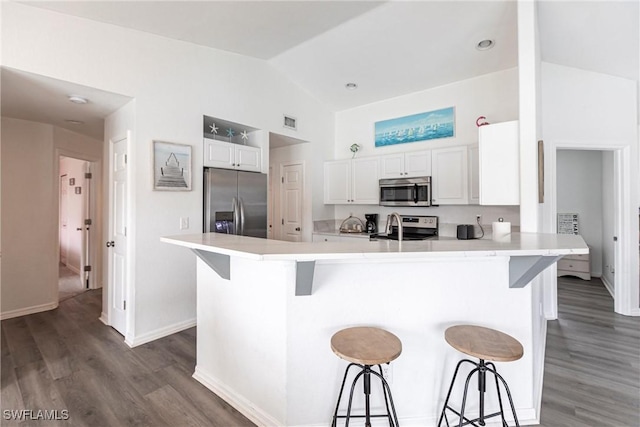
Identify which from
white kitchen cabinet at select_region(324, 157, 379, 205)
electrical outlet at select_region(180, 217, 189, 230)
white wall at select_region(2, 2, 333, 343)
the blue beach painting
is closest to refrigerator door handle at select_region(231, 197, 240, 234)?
white wall at select_region(2, 2, 333, 343)

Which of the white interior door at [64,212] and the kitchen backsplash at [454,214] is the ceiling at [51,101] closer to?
the white interior door at [64,212]

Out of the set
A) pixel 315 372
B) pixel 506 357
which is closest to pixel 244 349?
pixel 315 372

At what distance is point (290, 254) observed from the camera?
133 cm

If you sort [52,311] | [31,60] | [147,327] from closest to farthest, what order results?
[31,60], [147,327], [52,311]

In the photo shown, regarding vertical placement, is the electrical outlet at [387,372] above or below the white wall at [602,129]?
below

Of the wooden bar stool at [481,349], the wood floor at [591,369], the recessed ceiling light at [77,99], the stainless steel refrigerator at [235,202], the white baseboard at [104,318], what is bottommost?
the wood floor at [591,369]

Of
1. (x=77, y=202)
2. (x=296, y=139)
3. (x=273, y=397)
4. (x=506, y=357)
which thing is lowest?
(x=273, y=397)

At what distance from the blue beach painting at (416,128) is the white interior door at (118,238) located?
3.35 metres

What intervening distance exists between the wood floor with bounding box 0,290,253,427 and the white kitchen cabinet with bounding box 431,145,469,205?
10.5 ft

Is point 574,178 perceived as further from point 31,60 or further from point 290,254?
point 31,60

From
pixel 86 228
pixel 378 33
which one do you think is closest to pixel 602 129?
pixel 378 33

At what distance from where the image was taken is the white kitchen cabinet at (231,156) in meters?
3.36

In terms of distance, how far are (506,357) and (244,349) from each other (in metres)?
1.44

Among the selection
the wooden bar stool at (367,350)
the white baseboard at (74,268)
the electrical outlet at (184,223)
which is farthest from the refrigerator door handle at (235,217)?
the white baseboard at (74,268)
